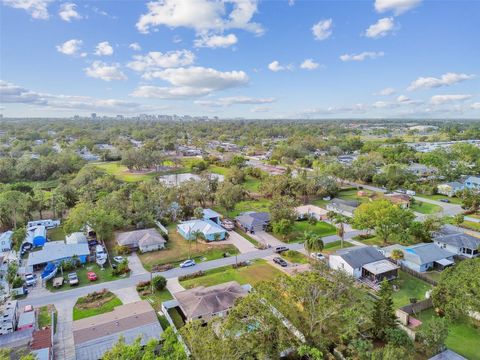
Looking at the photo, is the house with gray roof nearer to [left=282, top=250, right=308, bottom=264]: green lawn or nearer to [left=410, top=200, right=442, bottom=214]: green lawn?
[left=282, top=250, right=308, bottom=264]: green lawn

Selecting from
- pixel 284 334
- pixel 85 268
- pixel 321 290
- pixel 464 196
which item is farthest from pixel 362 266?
pixel 464 196

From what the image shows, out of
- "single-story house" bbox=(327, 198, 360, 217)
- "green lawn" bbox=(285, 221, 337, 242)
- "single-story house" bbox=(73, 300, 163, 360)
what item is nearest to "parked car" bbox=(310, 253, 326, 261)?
"green lawn" bbox=(285, 221, 337, 242)

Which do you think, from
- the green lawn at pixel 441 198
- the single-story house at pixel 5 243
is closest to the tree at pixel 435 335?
the single-story house at pixel 5 243

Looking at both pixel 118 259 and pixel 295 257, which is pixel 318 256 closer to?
pixel 295 257

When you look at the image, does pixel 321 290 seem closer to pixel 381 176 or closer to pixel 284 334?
pixel 284 334

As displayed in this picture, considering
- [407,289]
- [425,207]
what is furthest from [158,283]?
[425,207]

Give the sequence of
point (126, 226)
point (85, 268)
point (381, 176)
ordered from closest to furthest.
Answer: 1. point (85, 268)
2. point (126, 226)
3. point (381, 176)

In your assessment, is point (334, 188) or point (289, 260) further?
point (334, 188)
